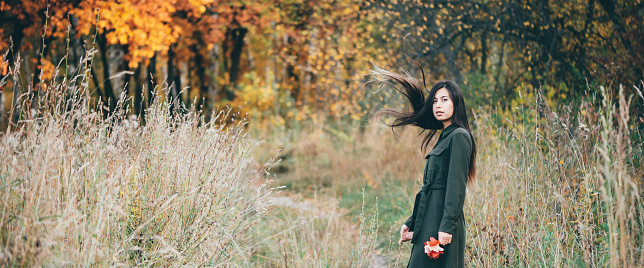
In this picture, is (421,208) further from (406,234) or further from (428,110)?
(428,110)

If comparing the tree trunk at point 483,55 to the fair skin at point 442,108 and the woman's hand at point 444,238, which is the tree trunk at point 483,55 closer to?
the fair skin at point 442,108

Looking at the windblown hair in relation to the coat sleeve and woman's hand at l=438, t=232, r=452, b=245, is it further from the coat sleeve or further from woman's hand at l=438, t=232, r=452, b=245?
woman's hand at l=438, t=232, r=452, b=245

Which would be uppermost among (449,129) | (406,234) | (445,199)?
(449,129)

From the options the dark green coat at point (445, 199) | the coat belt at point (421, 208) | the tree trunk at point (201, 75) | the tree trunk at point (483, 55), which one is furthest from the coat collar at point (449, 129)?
the tree trunk at point (201, 75)

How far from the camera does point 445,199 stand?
2627mm

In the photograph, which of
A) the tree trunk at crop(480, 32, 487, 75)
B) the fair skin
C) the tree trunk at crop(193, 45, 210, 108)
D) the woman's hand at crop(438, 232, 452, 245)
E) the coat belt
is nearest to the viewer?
the woman's hand at crop(438, 232, 452, 245)

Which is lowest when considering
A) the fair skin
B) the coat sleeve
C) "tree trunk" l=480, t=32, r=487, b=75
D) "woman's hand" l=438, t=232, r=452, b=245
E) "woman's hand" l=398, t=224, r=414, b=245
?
"woman's hand" l=398, t=224, r=414, b=245

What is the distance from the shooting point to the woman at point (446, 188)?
2619 mm

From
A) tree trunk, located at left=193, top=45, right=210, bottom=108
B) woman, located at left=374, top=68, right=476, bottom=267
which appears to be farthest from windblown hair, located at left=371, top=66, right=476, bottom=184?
tree trunk, located at left=193, top=45, right=210, bottom=108

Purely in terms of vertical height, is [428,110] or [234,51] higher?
[234,51]

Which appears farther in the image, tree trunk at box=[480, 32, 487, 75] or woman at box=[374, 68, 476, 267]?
tree trunk at box=[480, 32, 487, 75]

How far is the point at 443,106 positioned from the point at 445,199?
59 centimetres

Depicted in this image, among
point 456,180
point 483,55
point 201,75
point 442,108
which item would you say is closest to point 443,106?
point 442,108

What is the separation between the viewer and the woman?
262 centimetres
